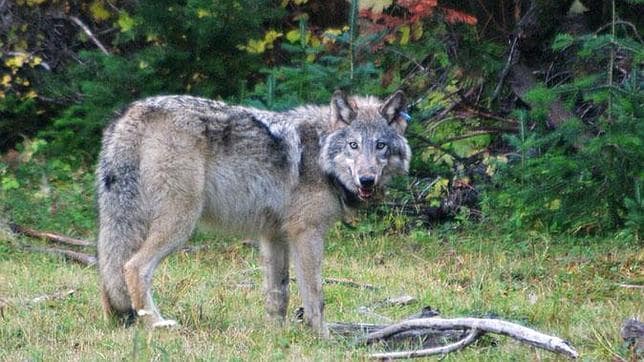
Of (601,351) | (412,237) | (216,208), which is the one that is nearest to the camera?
(601,351)

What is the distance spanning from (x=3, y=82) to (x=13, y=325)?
26.6 feet

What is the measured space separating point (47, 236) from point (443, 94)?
459 cm

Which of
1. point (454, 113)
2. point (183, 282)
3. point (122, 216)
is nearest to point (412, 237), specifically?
point (454, 113)

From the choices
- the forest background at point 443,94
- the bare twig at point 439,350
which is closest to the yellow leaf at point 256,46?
the forest background at point 443,94

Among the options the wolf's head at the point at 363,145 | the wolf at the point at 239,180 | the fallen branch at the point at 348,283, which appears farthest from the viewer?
the fallen branch at the point at 348,283

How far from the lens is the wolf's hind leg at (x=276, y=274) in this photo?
27.2 ft

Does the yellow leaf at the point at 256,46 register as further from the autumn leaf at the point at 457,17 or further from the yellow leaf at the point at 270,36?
the autumn leaf at the point at 457,17

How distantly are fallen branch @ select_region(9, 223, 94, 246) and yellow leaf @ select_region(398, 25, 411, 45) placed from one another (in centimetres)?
388

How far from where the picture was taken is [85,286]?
9156 mm

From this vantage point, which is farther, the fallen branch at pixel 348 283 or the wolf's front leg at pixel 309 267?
the fallen branch at pixel 348 283

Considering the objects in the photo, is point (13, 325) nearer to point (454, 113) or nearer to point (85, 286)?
point (85, 286)

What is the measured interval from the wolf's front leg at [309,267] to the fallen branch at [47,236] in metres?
3.52

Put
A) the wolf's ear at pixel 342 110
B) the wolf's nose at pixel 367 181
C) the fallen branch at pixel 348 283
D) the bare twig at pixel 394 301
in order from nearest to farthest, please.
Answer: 1. the wolf's nose at pixel 367 181
2. the wolf's ear at pixel 342 110
3. the bare twig at pixel 394 301
4. the fallen branch at pixel 348 283

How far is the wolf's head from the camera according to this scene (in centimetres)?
809
